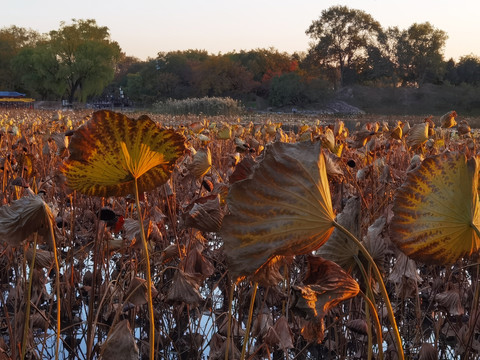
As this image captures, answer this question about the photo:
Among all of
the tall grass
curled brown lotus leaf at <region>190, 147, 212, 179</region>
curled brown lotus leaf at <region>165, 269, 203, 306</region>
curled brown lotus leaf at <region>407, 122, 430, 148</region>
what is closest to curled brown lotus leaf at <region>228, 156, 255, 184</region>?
curled brown lotus leaf at <region>165, 269, 203, 306</region>

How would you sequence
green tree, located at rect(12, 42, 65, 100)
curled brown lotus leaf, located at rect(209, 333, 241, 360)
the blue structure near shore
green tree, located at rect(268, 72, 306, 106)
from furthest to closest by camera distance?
green tree, located at rect(12, 42, 65, 100), green tree, located at rect(268, 72, 306, 106), the blue structure near shore, curled brown lotus leaf, located at rect(209, 333, 241, 360)

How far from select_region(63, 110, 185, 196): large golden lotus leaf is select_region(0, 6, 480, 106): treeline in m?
38.1

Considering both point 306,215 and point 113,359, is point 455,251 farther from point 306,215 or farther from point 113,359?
point 113,359

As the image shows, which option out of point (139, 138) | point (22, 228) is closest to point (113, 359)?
point (22, 228)

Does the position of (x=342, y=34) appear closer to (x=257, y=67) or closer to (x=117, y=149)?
(x=257, y=67)

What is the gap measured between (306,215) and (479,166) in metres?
0.28

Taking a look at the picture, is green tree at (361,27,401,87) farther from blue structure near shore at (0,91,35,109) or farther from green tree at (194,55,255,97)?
blue structure near shore at (0,91,35,109)

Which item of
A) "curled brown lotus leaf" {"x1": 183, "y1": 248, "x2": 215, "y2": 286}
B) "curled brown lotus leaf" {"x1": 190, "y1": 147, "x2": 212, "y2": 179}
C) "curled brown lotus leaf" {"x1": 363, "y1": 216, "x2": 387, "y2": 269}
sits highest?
"curled brown lotus leaf" {"x1": 190, "y1": 147, "x2": 212, "y2": 179}

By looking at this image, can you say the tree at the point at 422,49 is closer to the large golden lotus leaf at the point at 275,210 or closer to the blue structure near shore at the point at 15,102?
the blue structure near shore at the point at 15,102

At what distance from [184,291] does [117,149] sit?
Answer: 59 centimetres

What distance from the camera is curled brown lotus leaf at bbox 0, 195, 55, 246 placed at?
1.04 meters

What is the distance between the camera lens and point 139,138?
2.89ft

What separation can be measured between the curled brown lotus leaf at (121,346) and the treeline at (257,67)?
125 feet

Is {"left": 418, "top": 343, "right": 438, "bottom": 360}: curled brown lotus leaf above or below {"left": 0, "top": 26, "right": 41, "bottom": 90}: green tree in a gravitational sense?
below
